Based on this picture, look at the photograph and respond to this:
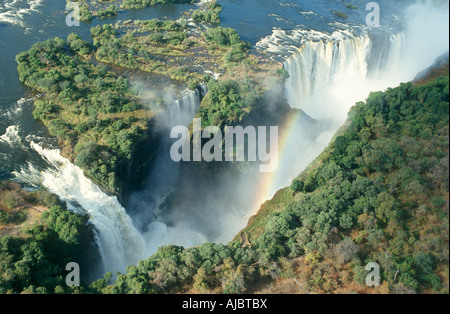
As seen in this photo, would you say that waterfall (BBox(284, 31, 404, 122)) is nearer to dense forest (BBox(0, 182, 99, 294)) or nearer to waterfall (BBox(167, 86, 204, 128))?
waterfall (BBox(167, 86, 204, 128))

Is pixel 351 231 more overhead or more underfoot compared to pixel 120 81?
more underfoot

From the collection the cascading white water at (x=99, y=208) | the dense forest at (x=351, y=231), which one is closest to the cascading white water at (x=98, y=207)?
the cascading white water at (x=99, y=208)

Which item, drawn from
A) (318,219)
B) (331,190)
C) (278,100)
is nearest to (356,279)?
(318,219)

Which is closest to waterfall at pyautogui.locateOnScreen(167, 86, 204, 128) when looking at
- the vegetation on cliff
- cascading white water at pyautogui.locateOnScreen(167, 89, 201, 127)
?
cascading white water at pyautogui.locateOnScreen(167, 89, 201, 127)

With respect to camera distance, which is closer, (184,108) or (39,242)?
(39,242)

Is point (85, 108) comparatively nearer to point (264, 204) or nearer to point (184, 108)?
point (184, 108)

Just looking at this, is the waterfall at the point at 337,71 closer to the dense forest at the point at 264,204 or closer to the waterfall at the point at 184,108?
the dense forest at the point at 264,204

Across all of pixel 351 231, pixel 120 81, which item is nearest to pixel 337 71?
pixel 120 81
